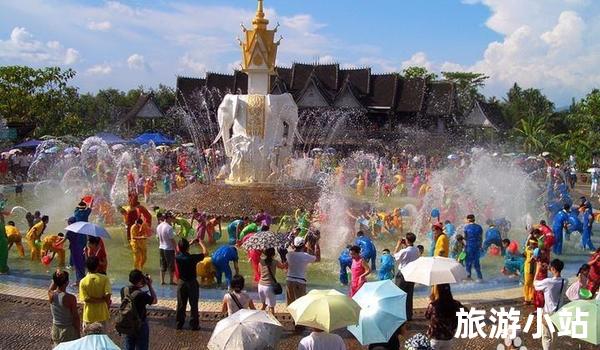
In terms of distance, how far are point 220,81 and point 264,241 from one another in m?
44.9

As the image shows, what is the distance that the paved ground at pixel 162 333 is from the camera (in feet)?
27.3

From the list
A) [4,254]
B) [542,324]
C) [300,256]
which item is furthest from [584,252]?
[4,254]

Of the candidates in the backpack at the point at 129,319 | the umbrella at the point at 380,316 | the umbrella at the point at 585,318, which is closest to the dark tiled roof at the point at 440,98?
the umbrella at the point at 585,318

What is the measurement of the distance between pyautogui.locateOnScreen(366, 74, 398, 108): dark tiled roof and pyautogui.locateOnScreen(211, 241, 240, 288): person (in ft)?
128

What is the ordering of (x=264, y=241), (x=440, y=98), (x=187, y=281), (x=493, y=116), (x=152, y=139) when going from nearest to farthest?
1. (x=187, y=281)
2. (x=264, y=241)
3. (x=152, y=139)
4. (x=440, y=98)
5. (x=493, y=116)

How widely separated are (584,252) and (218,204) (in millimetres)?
9918

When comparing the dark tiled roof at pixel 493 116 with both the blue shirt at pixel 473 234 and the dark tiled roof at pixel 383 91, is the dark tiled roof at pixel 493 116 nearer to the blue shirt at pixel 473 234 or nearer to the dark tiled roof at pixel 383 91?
the dark tiled roof at pixel 383 91

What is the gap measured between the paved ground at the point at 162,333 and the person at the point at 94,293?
4.43 ft

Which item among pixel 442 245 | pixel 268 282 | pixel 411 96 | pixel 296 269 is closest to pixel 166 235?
pixel 268 282

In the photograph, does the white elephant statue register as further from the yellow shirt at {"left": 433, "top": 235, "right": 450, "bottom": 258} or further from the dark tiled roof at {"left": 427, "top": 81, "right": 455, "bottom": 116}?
the dark tiled roof at {"left": 427, "top": 81, "right": 455, "bottom": 116}

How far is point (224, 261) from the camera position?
10961mm

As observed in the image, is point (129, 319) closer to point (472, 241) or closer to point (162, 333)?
point (162, 333)

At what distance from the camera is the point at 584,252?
1541 centimetres

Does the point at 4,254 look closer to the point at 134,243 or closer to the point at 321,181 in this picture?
the point at 134,243
